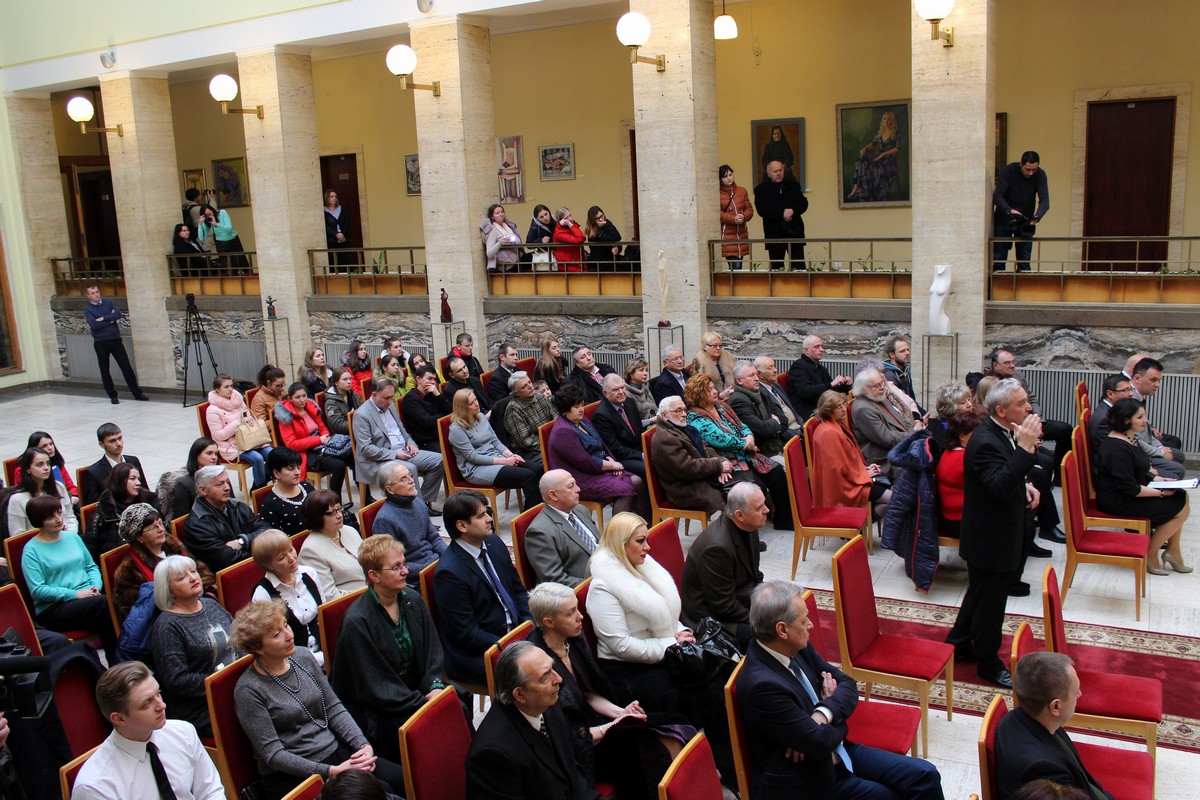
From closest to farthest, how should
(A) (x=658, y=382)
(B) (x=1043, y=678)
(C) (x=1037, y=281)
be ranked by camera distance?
(B) (x=1043, y=678)
(A) (x=658, y=382)
(C) (x=1037, y=281)

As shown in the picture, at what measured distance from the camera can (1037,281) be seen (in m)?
9.42

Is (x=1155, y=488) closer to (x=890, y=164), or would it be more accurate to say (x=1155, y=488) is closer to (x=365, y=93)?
(x=890, y=164)

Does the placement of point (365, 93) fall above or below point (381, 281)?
above

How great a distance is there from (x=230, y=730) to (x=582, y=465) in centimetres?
373

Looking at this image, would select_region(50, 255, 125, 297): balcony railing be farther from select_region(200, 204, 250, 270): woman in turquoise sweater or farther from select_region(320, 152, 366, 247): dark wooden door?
select_region(320, 152, 366, 247): dark wooden door

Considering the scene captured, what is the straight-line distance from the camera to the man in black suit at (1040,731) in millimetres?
3203

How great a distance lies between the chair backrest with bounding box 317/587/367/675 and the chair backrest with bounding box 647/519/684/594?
148cm

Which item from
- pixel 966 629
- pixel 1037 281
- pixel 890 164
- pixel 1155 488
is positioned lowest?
pixel 966 629

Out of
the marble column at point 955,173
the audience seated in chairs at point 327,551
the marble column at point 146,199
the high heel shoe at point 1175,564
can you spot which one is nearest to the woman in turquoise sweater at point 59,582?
the audience seated in chairs at point 327,551

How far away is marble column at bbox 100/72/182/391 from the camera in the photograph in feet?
47.3

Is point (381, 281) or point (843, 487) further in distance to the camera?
point (381, 281)

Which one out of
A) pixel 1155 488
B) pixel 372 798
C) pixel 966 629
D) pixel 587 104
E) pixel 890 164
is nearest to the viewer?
pixel 372 798

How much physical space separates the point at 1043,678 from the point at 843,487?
3580 millimetres

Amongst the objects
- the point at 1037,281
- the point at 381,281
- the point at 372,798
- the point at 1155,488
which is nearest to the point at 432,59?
the point at 381,281
